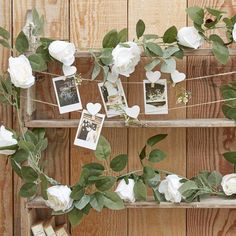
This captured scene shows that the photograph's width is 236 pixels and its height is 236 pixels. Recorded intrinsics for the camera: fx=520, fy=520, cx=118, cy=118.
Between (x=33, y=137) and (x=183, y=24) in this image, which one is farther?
(x=183, y=24)

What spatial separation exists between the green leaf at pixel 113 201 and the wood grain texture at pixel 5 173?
38cm

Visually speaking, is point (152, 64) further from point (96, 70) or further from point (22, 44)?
point (22, 44)

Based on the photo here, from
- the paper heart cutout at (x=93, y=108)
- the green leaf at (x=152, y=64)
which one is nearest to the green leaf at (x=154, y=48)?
the green leaf at (x=152, y=64)

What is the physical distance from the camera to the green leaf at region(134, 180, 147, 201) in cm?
155

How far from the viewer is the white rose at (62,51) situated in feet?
5.00

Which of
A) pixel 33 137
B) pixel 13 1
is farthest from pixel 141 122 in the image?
pixel 13 1

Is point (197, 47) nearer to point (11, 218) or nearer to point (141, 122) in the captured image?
point (141, 122)

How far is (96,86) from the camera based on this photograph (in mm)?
1710

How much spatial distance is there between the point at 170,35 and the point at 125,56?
157 mm

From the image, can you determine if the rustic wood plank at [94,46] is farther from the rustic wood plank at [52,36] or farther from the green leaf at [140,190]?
the green leaf at [140,190]

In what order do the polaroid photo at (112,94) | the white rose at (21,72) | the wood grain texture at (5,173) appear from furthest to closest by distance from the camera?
the wood grain texture at (5,173) → the polaroid photo at (112,94) → the white rose at (21,72)

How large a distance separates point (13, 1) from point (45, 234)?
0.76m

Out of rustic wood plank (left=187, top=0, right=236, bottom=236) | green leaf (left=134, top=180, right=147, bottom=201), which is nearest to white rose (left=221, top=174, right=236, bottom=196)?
rustic wood plank (left=187, top=0, right=236, bottom=236)

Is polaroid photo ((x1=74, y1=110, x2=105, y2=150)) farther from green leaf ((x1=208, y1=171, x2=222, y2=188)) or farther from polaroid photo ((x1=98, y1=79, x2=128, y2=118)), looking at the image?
green leaf ((x1=208, y1=171, x2=222, y2=188))
